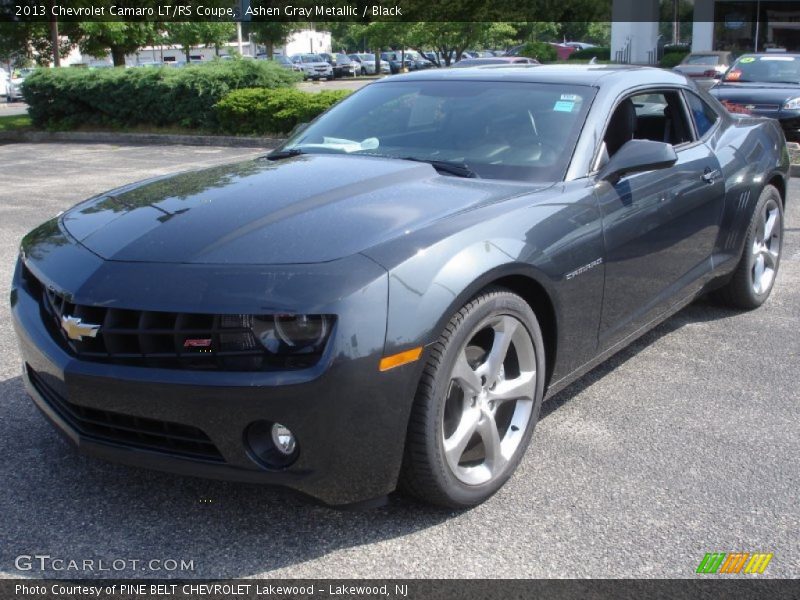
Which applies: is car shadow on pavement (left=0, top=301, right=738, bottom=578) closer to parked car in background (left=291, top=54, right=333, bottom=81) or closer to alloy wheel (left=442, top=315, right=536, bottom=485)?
alloy wheel (left=442, top=315, right=536, bottom=485)

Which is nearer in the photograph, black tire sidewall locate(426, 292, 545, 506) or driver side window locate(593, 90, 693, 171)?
black tire sidewall locate(426, 292, 545, 506)

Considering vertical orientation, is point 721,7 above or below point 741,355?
above

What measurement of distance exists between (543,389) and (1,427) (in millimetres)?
2289

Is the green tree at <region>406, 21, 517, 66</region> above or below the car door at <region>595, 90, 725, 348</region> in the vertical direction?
above

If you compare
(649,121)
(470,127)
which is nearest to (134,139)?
(649,121)

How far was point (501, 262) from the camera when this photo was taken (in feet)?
10.1

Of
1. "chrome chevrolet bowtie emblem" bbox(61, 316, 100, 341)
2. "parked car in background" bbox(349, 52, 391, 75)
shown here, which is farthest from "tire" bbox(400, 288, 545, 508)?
"parked car in background" bbox(349, 52, 391, 75)

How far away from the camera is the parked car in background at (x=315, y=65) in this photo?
4634 cm

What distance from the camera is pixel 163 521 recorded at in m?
3.05

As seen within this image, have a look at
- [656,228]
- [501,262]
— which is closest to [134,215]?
[501,262]

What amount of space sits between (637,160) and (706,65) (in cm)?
2355

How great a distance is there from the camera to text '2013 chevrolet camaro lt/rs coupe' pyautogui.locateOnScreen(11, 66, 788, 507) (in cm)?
268

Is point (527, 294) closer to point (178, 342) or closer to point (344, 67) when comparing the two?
point (178, 342)

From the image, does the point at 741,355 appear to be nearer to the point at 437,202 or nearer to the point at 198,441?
the point at 437,202
